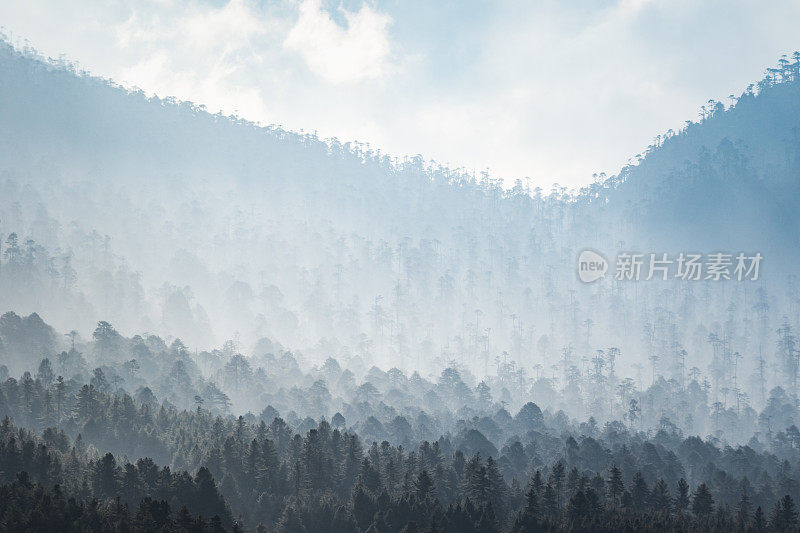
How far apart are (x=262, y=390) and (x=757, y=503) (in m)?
83.8

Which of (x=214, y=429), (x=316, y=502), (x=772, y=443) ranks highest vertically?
(x=772, y=443)

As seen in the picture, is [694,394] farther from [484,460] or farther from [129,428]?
[129,428]

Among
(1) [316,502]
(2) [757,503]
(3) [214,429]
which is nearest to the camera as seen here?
(1) [316,502]

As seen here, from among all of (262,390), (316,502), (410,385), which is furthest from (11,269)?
(316,502)

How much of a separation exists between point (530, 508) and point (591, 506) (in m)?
6.40

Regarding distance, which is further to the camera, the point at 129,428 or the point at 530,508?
the point at 129,428

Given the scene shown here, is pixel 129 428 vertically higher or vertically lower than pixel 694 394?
lower

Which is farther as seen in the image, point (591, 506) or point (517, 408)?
point (517, 408)

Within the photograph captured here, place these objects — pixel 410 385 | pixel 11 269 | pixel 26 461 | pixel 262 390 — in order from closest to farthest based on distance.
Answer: pixel 26 461, pixel 262 390, pixel 410 385, pixel 11 269

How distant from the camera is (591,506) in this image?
64750mm

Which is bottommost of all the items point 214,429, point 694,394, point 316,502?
point 316,502

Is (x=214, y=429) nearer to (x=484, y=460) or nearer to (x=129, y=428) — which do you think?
(x=129, y=428)

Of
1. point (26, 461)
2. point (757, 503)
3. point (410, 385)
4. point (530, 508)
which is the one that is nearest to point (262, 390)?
point (410, 385)

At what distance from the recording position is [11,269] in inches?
6658
